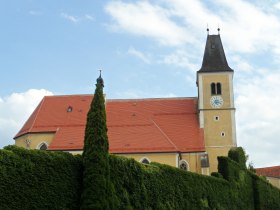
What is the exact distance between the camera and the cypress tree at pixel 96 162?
18016mm

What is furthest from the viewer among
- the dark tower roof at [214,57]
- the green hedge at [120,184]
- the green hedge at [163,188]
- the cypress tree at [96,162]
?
the dark tower roof at [214,57]

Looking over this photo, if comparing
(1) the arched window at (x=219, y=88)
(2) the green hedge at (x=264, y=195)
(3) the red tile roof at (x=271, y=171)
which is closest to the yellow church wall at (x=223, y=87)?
(1) the arched window at (x=219, y=88)

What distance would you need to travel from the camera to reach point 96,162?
1873 cm

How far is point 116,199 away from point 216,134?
129ft

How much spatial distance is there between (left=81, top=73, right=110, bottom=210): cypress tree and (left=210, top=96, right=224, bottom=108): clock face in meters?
39.7

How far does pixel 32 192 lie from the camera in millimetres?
16156

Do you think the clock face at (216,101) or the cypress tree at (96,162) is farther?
the clock face at (216,101)

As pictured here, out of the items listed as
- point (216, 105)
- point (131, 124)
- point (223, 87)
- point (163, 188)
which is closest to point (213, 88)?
point (223, 87)

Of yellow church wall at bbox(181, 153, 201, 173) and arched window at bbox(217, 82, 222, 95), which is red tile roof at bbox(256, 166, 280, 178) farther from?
yellow church wall at bbox(181, 153, 201, 173)

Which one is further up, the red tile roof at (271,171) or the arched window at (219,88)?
the arched window at (219,88)

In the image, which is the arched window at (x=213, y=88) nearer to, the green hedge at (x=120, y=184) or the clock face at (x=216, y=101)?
the clock face at (x=216, y=101)

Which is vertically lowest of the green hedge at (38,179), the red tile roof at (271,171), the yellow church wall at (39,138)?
the green hedge at (38,179)

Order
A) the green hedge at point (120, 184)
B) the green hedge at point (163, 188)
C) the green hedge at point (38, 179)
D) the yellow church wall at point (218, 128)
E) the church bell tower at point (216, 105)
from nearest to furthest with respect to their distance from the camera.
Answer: the green hedge at point (38, 179), the green hedge at point (120, 184), the green hedge at point (163, 188), the church bell tower at point (216, 105), the yellow church wall at point (218, 128)

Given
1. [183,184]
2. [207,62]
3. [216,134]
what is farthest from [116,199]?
[207,62]
